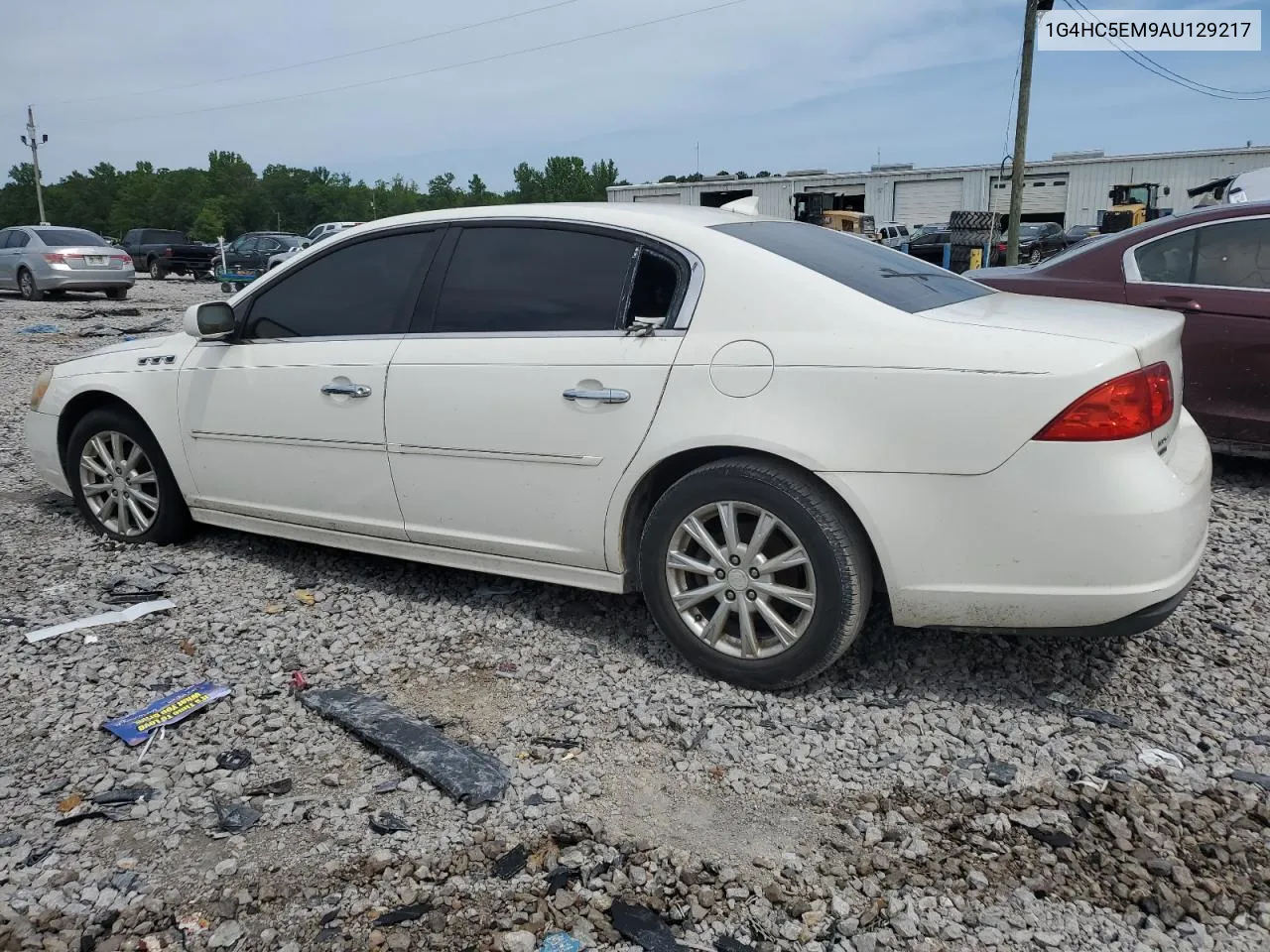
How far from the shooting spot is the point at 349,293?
14.1 ft

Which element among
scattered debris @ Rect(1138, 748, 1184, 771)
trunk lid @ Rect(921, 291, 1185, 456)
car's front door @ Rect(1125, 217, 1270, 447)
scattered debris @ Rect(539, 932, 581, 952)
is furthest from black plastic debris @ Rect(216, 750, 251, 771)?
car's front door @ Rect(1125, 217, 1270, 447)

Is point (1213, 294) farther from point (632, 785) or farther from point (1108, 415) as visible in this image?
point (632, 785)

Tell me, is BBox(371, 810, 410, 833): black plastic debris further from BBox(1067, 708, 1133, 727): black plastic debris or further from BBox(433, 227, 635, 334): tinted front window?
BBox(1067, 708, 1133, 727): black plastic debris

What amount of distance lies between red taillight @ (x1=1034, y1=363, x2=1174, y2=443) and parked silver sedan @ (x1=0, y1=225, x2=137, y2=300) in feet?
68.6

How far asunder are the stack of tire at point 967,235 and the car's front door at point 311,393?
17.6 m

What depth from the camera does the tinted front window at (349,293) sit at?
414cm

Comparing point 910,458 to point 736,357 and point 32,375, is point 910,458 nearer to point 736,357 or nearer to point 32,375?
point 736,357

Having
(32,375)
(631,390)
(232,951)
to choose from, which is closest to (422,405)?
(631,390)

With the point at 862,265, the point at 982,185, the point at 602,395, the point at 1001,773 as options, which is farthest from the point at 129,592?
the point at 982,185

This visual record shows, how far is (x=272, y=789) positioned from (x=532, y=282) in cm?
198

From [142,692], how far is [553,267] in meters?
2.10

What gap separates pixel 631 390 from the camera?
3.44 meters

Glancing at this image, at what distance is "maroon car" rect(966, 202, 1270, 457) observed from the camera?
5465 mm

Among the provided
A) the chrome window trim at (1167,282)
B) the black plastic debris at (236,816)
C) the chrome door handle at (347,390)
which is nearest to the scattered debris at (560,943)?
the black plastic debris at (236,816)
